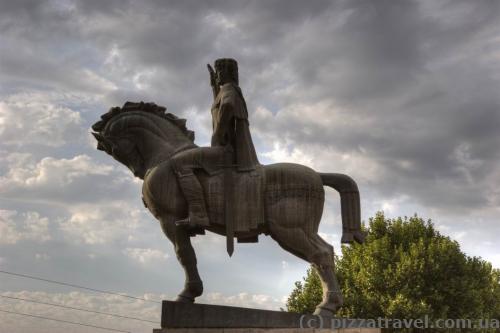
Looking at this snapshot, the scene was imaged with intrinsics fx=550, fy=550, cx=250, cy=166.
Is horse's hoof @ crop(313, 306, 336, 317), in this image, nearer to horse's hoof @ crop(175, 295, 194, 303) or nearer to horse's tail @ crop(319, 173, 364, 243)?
horse's tail @ crop(319, 173, 364, 243)

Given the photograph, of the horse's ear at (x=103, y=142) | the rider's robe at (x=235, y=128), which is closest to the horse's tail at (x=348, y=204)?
the rider's robe at (x=235, y=128)

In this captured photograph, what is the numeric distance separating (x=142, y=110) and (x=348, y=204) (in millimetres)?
4079

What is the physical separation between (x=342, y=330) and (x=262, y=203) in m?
2.29

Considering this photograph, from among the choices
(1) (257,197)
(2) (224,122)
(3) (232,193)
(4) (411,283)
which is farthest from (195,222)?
(4) (411,283)

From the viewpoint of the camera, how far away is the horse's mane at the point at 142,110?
1004cm

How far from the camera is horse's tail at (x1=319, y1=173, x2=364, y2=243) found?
30.0 ft

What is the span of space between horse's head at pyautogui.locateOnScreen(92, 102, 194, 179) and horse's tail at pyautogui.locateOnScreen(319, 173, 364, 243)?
102 inches

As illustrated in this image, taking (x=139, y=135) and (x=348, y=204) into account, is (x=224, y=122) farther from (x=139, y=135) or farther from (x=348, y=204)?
(x=348, y=204)

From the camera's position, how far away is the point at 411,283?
2245 cm

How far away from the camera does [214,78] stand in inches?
395

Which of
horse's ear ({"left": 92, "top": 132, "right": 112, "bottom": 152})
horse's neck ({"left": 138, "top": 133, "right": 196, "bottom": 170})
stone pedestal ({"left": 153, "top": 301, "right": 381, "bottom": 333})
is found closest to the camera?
stone pedestal ({"left": 153, "top": 301, "right": 381, "bottom": 333})

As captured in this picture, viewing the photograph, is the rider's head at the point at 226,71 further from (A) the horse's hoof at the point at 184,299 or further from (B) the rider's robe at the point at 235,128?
(A) the horse's hoof at the point at 184,299

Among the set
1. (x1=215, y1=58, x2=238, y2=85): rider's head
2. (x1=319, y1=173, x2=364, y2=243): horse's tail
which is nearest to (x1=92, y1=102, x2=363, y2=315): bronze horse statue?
(x1=319, y1=173, x2=364, y2=243): horse's tail

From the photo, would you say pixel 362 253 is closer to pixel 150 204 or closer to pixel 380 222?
pixel 380 222
